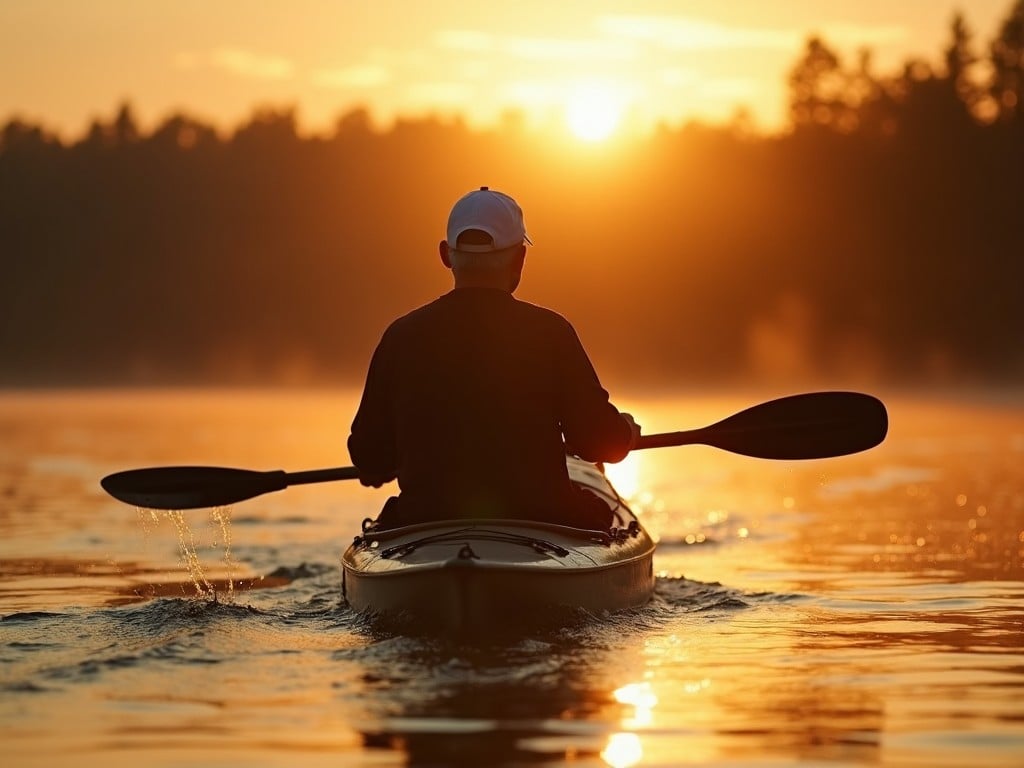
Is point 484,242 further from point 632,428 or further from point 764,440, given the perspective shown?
point 764,440

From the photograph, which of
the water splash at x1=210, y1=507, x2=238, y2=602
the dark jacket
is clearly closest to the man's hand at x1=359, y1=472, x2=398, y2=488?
the dark jacket

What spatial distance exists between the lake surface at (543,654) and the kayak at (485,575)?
0.11 m

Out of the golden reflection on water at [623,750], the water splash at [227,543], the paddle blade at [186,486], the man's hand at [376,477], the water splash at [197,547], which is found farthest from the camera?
the water splash at [227,543]

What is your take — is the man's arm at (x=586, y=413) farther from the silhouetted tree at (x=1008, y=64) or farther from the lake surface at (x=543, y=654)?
the silhouetted tree at (x=1008, y=64)

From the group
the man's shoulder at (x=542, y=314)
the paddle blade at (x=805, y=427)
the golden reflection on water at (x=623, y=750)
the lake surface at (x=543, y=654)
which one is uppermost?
the man's shoulder at (x=542, y=314)

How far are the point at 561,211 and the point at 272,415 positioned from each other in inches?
1763

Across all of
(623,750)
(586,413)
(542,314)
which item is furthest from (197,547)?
(623,750)

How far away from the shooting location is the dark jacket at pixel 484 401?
7301 millimetres

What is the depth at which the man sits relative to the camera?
7305 millimetres

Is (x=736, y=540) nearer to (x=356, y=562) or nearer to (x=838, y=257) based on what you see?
(x=356, y=562)

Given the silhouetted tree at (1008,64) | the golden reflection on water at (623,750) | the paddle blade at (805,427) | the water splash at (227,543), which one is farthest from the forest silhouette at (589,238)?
the golden reflection on water at (623,750)

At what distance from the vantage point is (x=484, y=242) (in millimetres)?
7457

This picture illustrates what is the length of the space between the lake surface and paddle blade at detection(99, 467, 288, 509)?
458 mm

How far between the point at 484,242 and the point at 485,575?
1.39 m
